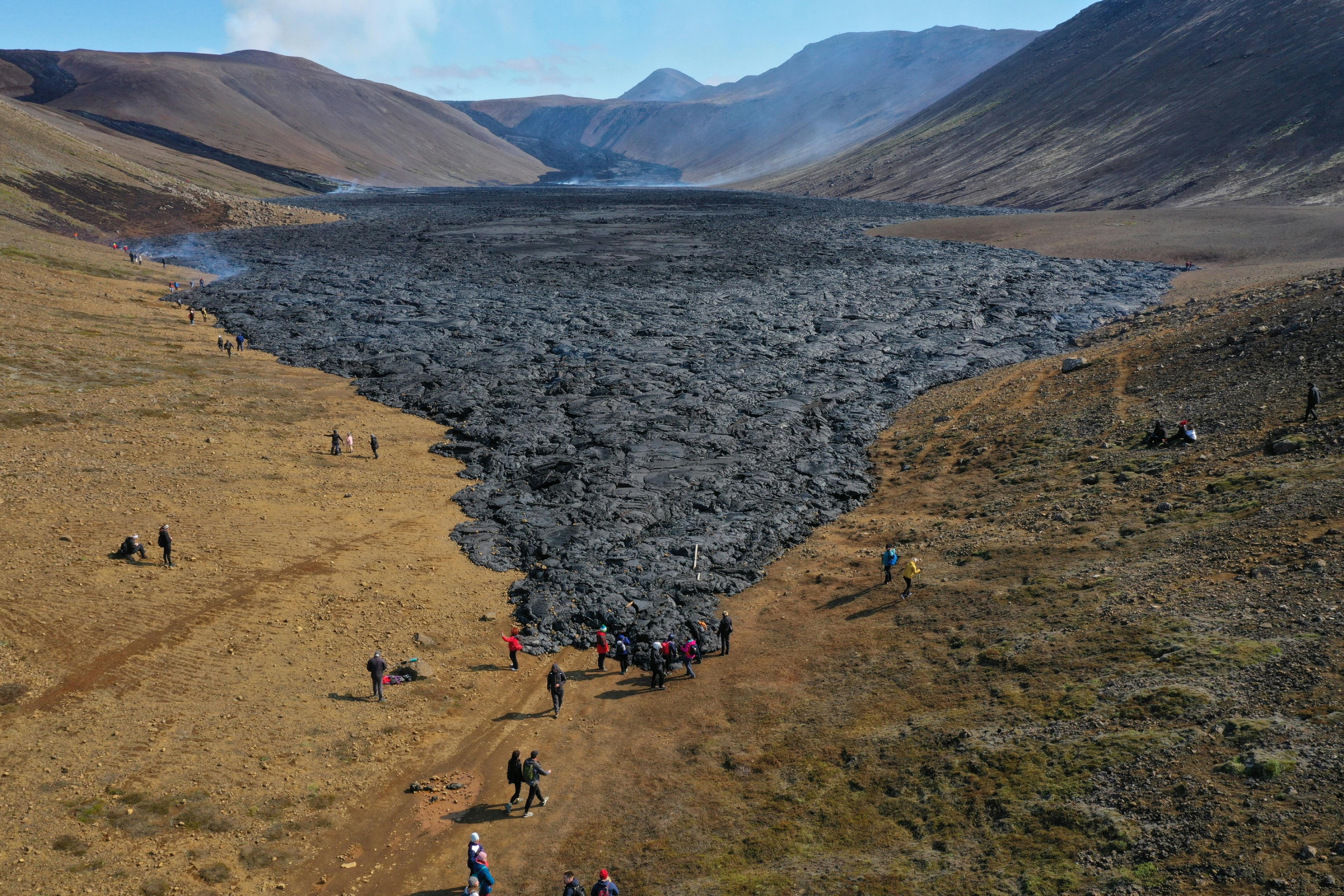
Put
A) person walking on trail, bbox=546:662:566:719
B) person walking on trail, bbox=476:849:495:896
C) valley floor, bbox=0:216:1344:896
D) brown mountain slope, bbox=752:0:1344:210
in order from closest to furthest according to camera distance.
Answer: valley floor, bbox=0:216:1344:896 < person walking on trail, bbox=476:849:495:896 < person walking on trail, bbox=546:662:566:719 < brown mountain slope, bbox=752:0:1344:210

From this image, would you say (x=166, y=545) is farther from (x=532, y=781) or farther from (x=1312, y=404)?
(x=1312, y=404)

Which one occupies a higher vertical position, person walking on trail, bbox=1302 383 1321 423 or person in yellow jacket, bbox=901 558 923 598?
person walking on trail, bbox=1302 383 1321 423

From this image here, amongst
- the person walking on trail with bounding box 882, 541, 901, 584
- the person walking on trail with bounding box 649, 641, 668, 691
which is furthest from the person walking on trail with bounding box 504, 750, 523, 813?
the person walking on trail with bounding box 882, 541, 901, 584

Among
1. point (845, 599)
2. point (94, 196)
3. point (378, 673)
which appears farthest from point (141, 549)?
point (94, 196)

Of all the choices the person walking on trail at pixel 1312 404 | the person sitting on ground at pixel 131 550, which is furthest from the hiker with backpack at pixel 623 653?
the person walking on trail at pixel 1312 404

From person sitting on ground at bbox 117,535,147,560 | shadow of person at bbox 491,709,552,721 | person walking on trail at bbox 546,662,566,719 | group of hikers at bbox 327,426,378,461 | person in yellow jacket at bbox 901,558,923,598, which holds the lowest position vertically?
shadow of person at bbox 491,709,552,721

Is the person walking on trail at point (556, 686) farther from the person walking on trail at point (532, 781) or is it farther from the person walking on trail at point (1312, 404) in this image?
the person walking on trail at point (1312, 404)

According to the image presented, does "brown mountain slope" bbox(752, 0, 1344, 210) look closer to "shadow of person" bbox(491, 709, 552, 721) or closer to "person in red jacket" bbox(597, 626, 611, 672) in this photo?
"person in red jacket" bbox(597, 626, 611, 672)
